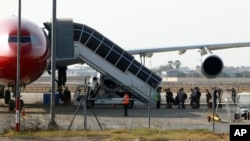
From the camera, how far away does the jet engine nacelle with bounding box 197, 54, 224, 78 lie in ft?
111

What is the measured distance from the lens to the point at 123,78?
109 ft

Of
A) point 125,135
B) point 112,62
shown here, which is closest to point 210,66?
point 112,62

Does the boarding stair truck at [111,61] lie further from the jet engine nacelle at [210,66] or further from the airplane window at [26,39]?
the airplane window at [26,39]

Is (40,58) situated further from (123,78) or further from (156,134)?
(156,134)

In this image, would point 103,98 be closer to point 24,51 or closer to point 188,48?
point 188,48

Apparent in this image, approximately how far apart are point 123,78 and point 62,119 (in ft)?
30.1

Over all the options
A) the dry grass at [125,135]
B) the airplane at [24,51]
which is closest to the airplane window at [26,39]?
the airplane at [24,51]

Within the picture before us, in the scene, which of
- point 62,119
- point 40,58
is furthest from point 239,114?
point 40,58

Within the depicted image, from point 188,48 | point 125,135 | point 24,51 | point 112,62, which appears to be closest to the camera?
point 125,135

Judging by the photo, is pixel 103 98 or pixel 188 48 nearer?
pixel 103 98

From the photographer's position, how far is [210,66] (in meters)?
34.2

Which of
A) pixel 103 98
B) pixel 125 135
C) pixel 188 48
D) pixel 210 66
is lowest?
pixel 125 135

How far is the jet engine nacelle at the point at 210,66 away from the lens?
33969 mm

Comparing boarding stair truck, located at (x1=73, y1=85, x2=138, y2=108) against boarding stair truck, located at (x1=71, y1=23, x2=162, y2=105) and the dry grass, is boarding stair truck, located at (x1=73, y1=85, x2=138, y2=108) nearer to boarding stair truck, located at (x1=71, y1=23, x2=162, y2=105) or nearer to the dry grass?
boarding stair truck, located at (x1=71, y1=23, x2=162, y2=105)
